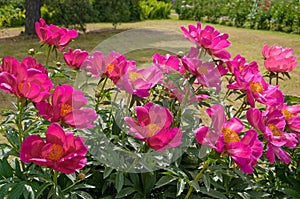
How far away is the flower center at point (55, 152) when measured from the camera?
3.49ft

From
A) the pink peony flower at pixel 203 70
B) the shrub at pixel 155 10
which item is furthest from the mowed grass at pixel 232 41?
the pink peony flower at pixel 203 70

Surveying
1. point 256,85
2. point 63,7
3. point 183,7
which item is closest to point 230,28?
point 183,7

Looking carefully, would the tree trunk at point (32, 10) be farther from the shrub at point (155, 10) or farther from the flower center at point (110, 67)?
the flower center at point (110, 67)

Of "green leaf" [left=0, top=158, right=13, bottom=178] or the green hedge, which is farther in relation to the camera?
the green hedge

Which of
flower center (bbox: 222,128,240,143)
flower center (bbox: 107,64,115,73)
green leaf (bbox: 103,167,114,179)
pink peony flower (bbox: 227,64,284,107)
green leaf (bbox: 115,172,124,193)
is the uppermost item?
flower center (bbox: 107,64,115,73)

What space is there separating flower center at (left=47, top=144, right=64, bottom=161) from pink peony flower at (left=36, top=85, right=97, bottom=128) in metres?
0.09

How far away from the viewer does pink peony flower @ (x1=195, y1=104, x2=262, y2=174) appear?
1067 mm

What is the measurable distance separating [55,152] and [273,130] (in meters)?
0.57

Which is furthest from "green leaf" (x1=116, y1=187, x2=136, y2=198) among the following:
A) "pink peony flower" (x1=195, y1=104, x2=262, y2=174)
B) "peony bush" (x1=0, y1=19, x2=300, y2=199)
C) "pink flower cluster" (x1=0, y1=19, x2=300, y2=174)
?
"pink peony flower" (x1=195, y1=104, x2=262, y2=174)

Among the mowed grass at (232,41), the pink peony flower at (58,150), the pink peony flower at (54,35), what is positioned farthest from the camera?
the mowed grass at (232,41)

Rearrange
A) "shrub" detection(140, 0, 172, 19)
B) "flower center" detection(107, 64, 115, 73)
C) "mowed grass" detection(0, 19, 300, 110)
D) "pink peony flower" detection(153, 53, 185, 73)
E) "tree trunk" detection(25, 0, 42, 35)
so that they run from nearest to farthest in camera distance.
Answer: "flower center" detection(107, 64, 115, 73)
"pink peony flower" detection(153, 53, 185, 73)
"mowed grass" detection(0, 19, 300, 110)
"tree trunk" detection(25, 0, 42, 35)
"shrub" detection(140, 0, 172, 19)

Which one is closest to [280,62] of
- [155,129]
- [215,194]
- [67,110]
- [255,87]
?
[255,87]

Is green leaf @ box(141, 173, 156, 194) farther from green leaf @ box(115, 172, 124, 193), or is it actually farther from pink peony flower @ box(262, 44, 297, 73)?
pink peony flower @ box(262, 44, 297, 73)

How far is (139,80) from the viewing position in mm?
1204
